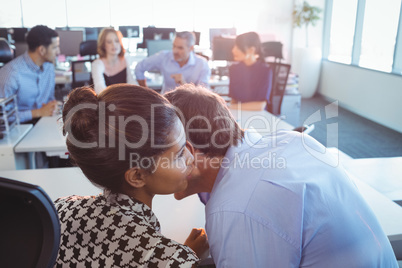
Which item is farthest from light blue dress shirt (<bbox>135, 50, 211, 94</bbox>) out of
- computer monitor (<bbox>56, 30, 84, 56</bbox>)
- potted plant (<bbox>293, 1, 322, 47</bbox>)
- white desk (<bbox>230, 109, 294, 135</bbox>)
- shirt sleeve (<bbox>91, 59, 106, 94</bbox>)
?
Answer: potted plant (<bbox>293, 1, 322, 47</bbox>)

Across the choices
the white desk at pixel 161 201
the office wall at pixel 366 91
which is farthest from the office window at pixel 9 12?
the white desk at pixel 161 201

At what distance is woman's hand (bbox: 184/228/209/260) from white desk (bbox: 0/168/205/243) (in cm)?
8

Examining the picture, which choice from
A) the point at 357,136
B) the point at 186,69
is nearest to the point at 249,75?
the point at 186,69

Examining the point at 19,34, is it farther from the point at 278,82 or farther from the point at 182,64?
the point at 278,82

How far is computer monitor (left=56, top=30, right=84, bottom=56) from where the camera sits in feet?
19.1

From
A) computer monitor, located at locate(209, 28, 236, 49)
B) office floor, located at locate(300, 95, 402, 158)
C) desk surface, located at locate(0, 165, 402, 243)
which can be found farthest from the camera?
computer monitor, located at locate(209, 28, 236, 49)

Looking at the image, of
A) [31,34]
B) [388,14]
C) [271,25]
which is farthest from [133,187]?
[271,25]

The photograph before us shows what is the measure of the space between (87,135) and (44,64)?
2.70 m

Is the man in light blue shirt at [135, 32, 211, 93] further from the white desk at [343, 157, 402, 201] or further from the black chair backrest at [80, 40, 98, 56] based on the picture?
the black chair backrest at [80, 40, 98, 56]

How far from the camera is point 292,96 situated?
4.75 metres

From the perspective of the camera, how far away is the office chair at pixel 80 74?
405 centimetres

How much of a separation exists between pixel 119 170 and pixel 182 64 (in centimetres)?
291

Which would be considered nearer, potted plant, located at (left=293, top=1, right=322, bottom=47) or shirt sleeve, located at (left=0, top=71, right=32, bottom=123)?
shirt sleeve, located at (left=0, top=71, right=32, bottom=123)

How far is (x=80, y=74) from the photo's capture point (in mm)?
4156
